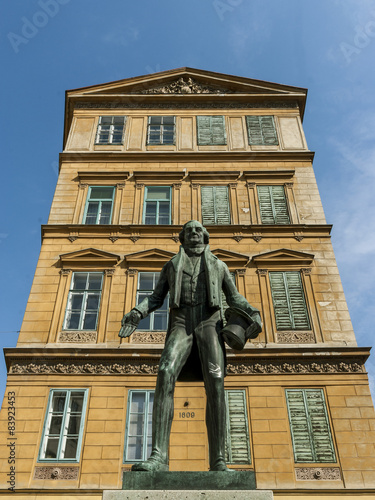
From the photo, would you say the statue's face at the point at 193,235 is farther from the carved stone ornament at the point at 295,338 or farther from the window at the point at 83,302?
the window at the point at 83,302

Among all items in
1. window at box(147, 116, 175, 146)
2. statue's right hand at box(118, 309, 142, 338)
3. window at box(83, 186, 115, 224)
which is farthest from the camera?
window at box(147, 116, 175, 146)

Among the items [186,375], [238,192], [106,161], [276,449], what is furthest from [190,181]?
[186,375]

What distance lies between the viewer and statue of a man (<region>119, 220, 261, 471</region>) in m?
5.31

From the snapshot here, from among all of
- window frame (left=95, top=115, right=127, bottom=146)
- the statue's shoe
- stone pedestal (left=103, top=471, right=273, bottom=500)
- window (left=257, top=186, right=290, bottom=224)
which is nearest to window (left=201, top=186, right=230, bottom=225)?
window (left=257, top=186, right=290, bottom=224)

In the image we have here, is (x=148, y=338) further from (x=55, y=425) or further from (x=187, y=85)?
(x=187, y=85)

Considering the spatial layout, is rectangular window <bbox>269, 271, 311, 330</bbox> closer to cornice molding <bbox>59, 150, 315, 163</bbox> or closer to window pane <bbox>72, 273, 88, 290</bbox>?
cornice molding <bbox>59, 150, 315, 163</bbox>

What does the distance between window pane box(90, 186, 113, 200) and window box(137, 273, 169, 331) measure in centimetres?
392

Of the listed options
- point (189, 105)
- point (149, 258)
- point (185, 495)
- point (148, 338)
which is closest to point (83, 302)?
point (148, 338)

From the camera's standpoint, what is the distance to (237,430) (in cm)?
1390

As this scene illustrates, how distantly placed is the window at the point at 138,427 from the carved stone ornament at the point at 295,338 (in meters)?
4.15

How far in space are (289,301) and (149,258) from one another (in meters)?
4.69

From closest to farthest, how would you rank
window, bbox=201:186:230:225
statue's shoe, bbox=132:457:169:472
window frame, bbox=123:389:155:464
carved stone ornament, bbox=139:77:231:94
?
statue's shoe, bbox=132:457:169:472 → window frame, bbox=123:389:155:464 → window, bbox=201:186:230:225 → carved stone ornament, bbox=139:77:231:94

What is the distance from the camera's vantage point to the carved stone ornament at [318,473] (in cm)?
1316

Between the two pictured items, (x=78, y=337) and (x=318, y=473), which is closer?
(x=318, y=473)
